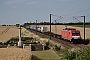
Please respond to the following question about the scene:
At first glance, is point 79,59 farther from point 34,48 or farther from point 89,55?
point 34,48

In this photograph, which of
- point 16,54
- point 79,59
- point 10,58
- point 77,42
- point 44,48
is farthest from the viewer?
point 77,42

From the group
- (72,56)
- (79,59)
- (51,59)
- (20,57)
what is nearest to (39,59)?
(51,59)

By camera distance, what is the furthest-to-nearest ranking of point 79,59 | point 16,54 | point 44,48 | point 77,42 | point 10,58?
point 77,42 → point 44,48 → point 16,54 → point 10,58 → point 79,59

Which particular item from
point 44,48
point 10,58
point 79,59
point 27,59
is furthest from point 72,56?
point 44,48

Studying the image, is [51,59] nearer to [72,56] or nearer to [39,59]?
[39,59]

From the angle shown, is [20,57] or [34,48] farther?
[34,48]

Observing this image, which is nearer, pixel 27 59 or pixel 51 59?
pixel 27 59

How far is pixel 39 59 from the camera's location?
2695 centimetres

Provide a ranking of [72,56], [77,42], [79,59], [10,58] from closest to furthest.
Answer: [79,59]
[72,56]
[10,58]
[77,42]

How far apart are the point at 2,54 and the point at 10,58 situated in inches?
84.5

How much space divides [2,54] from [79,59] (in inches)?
366

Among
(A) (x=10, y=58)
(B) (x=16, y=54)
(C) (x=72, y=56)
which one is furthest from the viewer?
(B) (x=16, y=54)

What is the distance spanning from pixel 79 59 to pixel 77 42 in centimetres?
2981

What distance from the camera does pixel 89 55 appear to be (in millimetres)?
19500
